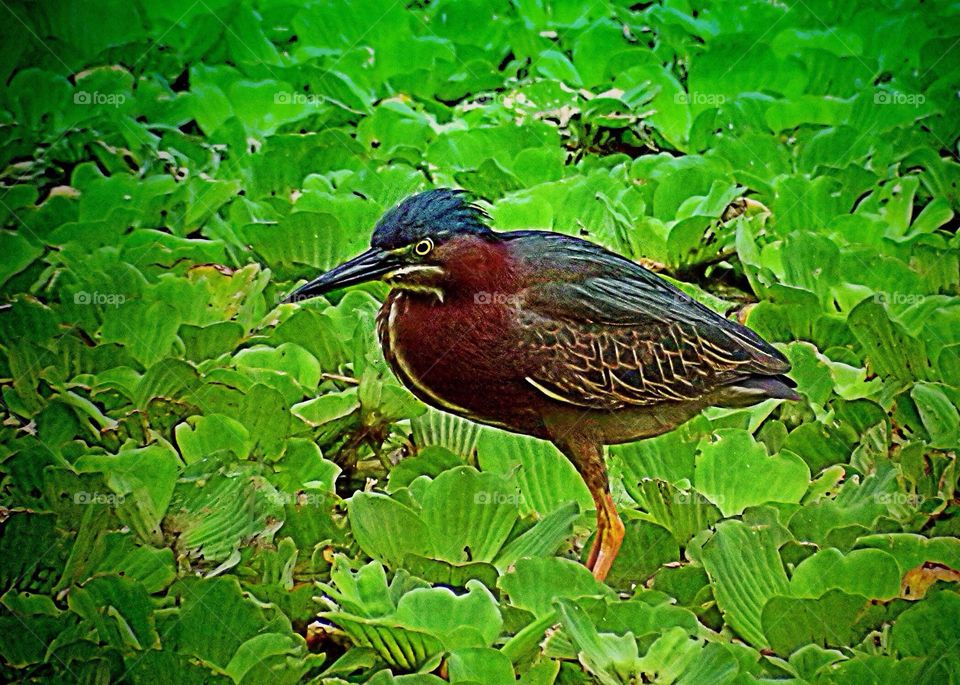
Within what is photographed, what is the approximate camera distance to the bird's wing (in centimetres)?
377

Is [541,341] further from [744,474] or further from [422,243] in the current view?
[744,474]

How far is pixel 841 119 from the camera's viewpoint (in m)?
6.10

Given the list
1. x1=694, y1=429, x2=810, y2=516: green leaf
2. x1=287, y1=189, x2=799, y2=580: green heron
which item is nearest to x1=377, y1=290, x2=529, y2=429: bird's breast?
x1=287, y1=189, x2=799, y2=580: green heron

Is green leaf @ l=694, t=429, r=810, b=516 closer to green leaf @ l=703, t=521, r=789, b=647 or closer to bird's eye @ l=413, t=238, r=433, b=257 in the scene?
green leaf @ l=703, t=521, r=789, b=647

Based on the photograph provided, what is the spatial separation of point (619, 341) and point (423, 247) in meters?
0.58

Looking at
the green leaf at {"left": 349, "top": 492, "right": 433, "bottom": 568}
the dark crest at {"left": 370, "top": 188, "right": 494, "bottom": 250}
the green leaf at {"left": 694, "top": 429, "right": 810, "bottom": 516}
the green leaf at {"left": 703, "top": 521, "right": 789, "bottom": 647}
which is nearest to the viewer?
the green leaf at {"left": 703, "top": 521, "right": 789, "bottom": 647}

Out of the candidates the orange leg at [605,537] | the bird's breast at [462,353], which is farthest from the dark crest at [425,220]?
the orange leg at [605,537]

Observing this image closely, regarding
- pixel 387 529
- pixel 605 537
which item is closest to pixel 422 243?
pixel 387 529

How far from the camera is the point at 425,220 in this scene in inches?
Result: 146

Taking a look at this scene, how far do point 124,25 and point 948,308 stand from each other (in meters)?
3.77

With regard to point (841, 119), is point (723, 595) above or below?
below

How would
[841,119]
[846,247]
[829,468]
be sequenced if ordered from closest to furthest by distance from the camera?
[829,468]
[846,247]
[841,119]

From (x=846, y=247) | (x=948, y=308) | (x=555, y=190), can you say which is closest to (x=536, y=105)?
(x=555, y=190)

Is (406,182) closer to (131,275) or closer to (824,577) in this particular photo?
(131,275)
